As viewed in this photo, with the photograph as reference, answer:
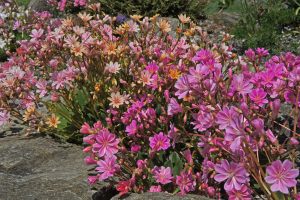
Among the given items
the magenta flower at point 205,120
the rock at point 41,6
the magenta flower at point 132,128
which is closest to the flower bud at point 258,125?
the magenta flower at point 205,120

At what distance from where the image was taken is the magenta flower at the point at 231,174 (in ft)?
6.66

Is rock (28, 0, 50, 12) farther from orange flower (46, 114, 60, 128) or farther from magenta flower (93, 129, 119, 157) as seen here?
magenta flower (93, 129, 119, 157)

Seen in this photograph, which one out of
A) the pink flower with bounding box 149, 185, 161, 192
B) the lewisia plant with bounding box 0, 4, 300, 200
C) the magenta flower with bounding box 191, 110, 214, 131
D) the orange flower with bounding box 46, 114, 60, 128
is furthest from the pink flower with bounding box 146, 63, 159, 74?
the orange flower with bounding box 46, 114, 60, 128

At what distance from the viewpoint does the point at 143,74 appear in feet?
9.79

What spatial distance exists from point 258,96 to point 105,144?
759 millimetres

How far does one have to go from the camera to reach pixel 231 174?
2057 millimetres

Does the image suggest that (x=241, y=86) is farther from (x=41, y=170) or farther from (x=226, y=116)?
(x=41, y=170)

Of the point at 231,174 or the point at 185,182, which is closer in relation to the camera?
the point at 231,174

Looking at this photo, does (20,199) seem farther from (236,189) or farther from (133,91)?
(236,189)

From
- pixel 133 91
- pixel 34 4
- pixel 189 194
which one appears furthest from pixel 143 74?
pixel 34 4

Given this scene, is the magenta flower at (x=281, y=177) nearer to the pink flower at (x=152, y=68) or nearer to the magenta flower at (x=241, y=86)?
the magenta flower at (x=241, y=86)

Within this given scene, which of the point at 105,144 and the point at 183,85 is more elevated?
the point at 183,85

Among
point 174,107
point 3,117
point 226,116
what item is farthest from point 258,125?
point 3,117

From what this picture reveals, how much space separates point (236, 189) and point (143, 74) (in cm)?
108
